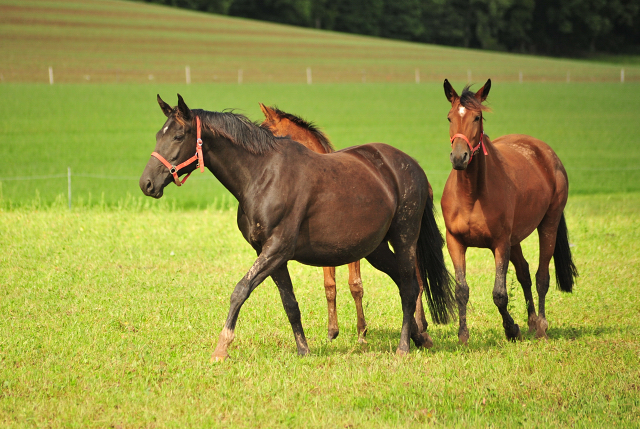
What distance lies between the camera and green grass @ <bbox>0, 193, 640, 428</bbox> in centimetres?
499

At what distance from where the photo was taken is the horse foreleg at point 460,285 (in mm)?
7039

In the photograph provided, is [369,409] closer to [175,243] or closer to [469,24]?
[175,243]

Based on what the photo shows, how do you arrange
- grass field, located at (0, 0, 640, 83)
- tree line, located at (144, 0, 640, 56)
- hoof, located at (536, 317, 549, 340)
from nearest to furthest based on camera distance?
hoof, located at (536, 317, 549, 340) → grass field, located at (0, 0, 640, 83) → tree line, located at (144, 0, 640, 56)

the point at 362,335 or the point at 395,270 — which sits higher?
the point at 395,270

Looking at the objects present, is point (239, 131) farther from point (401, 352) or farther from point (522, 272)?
point (522, 272)

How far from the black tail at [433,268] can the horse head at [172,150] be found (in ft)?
8.66

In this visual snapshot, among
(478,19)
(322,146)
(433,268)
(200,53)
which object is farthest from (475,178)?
(478,19)

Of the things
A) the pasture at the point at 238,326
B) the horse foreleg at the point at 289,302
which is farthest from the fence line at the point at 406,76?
the horse foreleg at the point at 289,302

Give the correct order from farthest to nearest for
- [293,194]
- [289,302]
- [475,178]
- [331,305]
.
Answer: [331,305] < [475,178] < [289,302] < [293,194]

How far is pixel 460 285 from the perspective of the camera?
711 cm

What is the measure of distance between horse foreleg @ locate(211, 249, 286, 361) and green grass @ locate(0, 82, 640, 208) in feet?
33.9

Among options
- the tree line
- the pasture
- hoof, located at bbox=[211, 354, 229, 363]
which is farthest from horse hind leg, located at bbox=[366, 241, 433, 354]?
the tree line

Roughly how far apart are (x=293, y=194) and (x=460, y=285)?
2265 mm

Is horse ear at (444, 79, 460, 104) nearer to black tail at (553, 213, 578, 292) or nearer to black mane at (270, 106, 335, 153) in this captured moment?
black mane at (270, 106, 335, 153)
